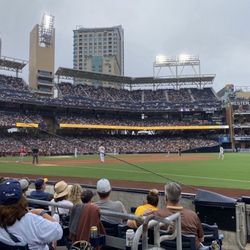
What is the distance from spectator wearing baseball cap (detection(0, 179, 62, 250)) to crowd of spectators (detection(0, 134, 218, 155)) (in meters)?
44.0

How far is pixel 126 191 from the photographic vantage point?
927 cm

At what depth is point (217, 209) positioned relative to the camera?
6.73 metres

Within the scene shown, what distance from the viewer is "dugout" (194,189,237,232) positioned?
262 inches

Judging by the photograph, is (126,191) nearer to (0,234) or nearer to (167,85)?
(0,234)

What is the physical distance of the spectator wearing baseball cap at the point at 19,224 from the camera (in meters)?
2.86

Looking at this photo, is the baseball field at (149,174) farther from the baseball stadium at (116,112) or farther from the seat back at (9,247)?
the baseball stadium at (116,112)

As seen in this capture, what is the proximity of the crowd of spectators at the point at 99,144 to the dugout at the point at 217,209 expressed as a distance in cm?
4042

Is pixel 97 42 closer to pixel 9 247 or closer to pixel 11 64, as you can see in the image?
pixel 11 64

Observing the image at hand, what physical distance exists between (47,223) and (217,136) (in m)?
76.1

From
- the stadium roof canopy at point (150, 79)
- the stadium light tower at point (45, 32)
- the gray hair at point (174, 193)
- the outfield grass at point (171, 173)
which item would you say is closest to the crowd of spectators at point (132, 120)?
the stadium roof canopy at point (150, 79)

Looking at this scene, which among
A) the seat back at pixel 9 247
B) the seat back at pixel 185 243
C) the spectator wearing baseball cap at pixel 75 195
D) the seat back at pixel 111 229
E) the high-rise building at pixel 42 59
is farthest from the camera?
the high-rise building at pixel 42 59

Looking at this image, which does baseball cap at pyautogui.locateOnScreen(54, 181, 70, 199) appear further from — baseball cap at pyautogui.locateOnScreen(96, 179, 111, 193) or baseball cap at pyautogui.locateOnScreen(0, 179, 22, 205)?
baseball cap at pyautogui.locateOnScreen(0, 179, 22, 205)

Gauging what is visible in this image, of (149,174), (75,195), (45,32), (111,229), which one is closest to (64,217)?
(75,195)

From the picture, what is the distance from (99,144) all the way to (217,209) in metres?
57.3
